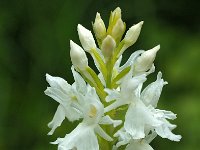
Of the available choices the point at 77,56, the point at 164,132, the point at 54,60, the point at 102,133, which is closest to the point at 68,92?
the point at 77,56

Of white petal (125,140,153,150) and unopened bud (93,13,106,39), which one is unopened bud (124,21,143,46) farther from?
white petal (125,140,153,150)

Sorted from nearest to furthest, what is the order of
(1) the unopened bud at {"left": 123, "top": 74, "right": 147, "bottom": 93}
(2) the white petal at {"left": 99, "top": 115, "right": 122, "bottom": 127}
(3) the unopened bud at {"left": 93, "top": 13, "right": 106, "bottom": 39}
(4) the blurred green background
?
(2) the white petal at {"left": 99, "top": 115, "right": 122, "bottom": 127}, (1) the unopened bud at {"left": 123, "top": 74, "right": 147, "bottom": 93}, (3) the unopened bud at {"left": 93, "top": 13, "right": 106, "bottom": 39}, (4) the blurred green background

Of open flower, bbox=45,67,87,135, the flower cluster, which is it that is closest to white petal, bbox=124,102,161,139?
the flower cluster

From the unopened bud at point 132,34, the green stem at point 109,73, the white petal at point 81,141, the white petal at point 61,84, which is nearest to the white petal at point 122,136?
the white petal at point 81,141

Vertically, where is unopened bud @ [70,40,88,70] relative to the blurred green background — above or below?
below

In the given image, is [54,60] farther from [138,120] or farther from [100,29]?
[138,120]

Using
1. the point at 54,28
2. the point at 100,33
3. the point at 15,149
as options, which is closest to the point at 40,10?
the point at 54,28

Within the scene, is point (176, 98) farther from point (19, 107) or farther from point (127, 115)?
point (127, 115)

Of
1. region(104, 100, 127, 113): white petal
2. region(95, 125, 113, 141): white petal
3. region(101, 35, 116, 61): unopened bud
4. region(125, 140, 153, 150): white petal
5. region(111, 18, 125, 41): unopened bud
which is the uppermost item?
region(111, 18, 125, 41): unopened bud
